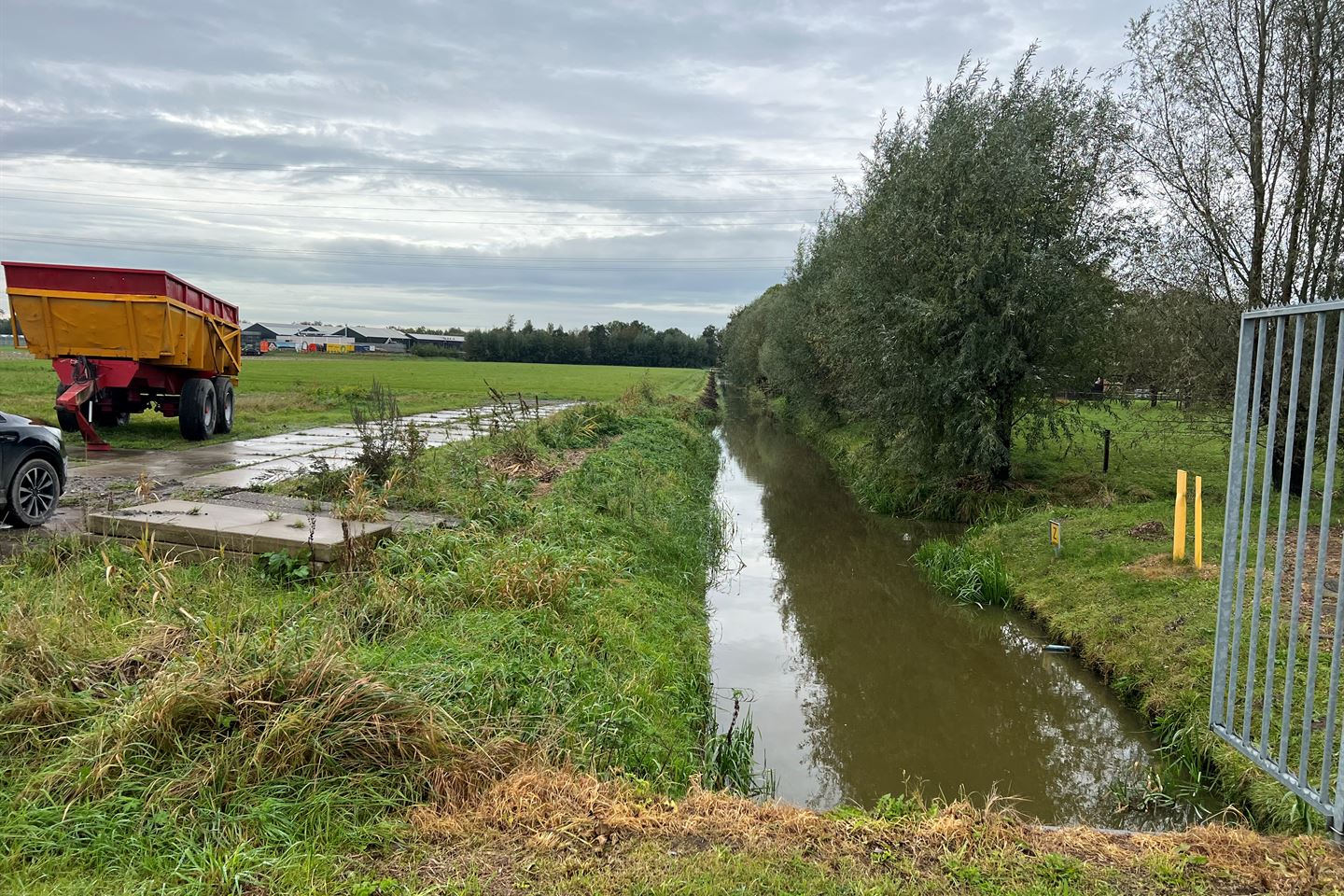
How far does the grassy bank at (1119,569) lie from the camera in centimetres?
589

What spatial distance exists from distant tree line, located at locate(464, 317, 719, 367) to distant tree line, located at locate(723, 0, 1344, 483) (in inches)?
3126

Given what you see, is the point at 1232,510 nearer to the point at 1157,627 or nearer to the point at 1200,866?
the point at 1200,866

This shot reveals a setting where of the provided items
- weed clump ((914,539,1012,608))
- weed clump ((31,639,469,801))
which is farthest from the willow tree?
weed clump ((31,639,469,801))

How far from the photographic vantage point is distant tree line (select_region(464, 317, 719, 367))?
9850 centimetres

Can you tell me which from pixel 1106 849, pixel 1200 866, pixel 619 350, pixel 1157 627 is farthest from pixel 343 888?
pixel 619 350

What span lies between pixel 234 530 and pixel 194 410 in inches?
374

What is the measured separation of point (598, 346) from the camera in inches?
4117

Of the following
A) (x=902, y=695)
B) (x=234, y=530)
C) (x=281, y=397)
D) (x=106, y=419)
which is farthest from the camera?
(x=281, y=397)

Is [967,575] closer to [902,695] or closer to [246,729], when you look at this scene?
[902,695]

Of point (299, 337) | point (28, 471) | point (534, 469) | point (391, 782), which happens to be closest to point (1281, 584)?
point (391, 782)

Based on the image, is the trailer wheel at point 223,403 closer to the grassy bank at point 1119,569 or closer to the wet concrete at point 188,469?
the wet concrete at point 188,469

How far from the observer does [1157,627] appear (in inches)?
306

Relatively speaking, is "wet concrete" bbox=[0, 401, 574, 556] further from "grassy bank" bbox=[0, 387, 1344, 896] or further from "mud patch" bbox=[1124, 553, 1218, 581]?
"mud patch" bbox=[1124, 553, 1218, 581]

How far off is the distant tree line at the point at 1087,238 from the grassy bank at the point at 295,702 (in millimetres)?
8334
